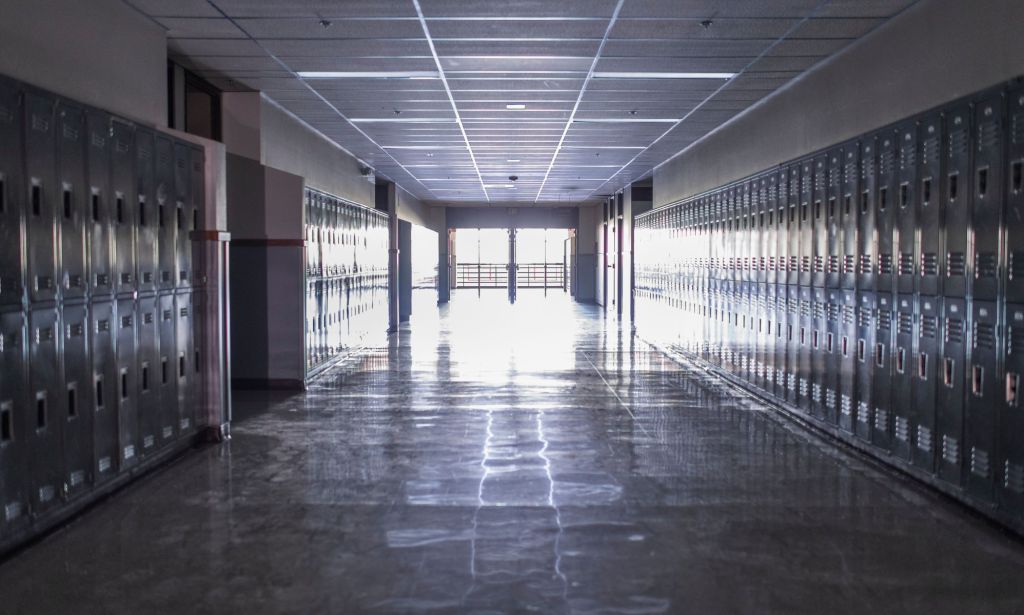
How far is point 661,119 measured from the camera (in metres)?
10.4

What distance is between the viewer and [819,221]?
7227 mm

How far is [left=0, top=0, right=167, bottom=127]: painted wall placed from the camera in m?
4.56

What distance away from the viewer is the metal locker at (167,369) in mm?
5957

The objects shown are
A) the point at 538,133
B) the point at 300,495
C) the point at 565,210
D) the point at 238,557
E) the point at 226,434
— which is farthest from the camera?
the point at 565,210

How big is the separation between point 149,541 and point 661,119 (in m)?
7.81

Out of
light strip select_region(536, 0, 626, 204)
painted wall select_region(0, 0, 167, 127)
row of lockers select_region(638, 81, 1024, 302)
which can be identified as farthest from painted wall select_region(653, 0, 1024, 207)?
painted wall select_region(0, 0, 167, 127)

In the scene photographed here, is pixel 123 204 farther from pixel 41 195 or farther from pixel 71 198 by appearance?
pixel 41 195

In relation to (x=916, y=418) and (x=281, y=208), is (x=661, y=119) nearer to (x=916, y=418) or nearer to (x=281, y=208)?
(x=281, y=208)

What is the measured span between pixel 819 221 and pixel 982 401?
2770mm

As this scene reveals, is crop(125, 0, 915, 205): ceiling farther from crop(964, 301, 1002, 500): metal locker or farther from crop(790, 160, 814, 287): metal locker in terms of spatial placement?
crop(964, 301, 1002, 500): metal locker

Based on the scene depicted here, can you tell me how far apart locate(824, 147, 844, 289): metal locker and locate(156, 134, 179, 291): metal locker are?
495 cm

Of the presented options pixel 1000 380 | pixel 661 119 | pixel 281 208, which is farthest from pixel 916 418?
pixel 281 208

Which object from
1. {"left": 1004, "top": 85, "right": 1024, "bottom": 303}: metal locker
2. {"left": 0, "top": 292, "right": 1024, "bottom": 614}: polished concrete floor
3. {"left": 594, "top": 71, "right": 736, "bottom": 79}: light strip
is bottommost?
{"left": 0, "top": 292, "right": 1024, "bottom": 614}: polished concrete floor

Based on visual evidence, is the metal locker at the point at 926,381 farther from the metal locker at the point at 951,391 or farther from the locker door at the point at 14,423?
the locker door at the point at 14,423
